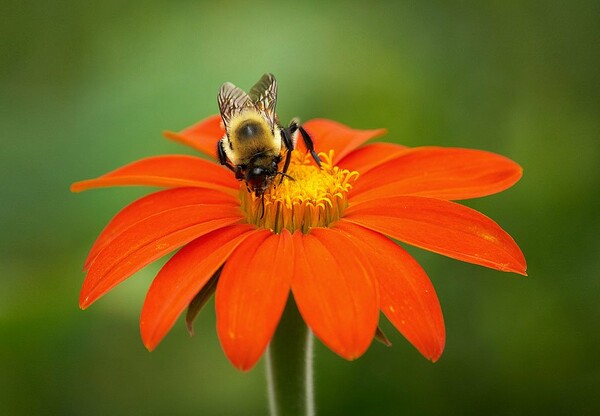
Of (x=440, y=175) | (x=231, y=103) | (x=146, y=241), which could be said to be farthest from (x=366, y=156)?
(x=146, y=241)

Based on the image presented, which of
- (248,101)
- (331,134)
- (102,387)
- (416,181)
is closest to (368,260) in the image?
(416,181)

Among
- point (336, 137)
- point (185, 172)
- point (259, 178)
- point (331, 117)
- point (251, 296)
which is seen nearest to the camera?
point (251, 296)

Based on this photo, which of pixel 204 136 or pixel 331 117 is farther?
pixel 331 117

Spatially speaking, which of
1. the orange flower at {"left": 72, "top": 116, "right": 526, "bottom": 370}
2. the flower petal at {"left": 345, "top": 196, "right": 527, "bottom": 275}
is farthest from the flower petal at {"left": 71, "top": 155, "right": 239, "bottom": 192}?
the flower petal at {"left": 345, "top": 196, "right": 527, "bottom": 275}

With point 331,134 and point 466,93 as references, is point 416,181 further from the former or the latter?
point 466,93

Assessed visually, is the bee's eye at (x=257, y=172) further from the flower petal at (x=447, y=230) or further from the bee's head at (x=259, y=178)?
the flower petal at (x=447, y=230)

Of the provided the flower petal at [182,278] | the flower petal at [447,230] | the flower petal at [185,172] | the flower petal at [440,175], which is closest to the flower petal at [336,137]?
the flower petal at [440,175]

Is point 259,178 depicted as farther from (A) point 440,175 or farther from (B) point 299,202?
(A) point 440,175
